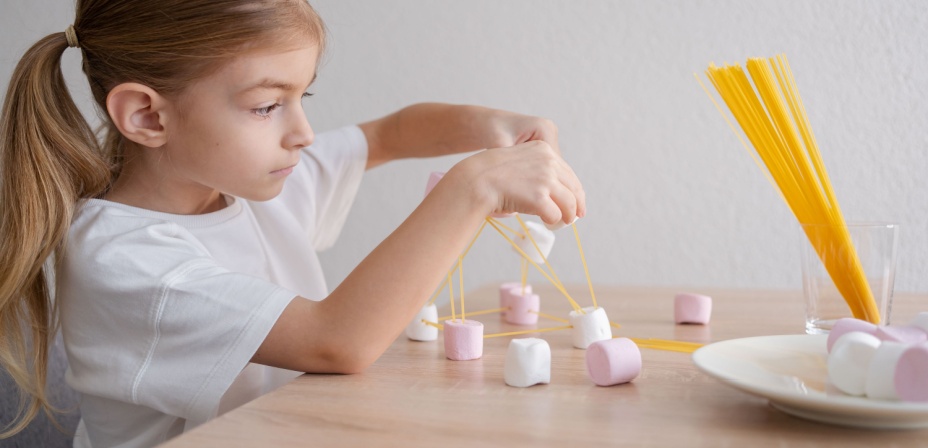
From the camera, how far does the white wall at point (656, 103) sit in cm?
206

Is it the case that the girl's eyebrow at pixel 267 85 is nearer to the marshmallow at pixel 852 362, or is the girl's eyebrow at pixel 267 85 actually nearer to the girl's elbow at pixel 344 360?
the girl's elbow at pixel 344 360

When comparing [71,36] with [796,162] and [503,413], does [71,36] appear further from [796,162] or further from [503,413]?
[796,162]

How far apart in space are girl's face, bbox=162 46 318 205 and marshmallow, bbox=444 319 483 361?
0.87 ft

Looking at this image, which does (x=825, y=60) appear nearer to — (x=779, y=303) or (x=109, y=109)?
(x=779, y=303)

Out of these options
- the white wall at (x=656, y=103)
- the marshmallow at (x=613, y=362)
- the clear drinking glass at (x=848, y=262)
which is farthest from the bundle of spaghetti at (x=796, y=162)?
the white wall at (x=656, y=103)

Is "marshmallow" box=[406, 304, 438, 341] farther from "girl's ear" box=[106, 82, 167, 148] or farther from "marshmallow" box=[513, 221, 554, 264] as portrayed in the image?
"girl's ear" box=[106, 82, 167, 148]

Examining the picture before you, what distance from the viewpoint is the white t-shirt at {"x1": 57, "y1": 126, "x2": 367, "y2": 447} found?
746 mm

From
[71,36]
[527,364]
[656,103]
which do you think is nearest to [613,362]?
[527,364]

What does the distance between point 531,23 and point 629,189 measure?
0.48 meters

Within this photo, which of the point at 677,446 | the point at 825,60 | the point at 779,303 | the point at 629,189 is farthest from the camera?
the point at 629,189

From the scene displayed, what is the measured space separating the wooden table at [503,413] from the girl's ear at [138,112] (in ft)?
1.11

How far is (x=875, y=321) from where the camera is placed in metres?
0.82

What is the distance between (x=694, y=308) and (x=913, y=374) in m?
0.43

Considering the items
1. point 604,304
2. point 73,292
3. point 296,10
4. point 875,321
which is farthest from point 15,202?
point 875,321
